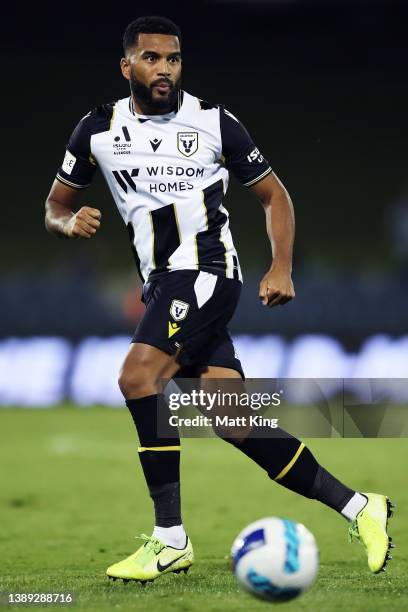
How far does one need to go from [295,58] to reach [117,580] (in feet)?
51.0

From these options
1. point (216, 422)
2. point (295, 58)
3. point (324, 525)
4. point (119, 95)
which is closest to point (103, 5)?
point (119, 95)

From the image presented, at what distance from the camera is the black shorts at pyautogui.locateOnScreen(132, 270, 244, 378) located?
13.2ft

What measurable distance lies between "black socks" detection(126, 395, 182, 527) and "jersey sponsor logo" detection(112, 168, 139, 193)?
2.68 feet

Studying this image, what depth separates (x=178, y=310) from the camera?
4.03 meters

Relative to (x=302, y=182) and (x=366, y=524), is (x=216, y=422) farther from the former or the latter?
(x=302, y=182)

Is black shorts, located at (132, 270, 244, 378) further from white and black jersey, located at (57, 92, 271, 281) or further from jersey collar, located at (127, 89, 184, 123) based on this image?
jersey collar, located at (127, 89, 184, 123)

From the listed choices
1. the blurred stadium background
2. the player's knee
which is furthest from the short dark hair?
the blurred stadium background

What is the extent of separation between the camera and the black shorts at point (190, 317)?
13.2 ft

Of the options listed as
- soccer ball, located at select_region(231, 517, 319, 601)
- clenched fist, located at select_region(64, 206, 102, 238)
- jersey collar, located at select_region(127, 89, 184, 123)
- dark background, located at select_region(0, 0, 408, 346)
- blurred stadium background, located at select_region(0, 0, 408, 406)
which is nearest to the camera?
soccer ball, located at select_region(231, 517, 319, 601)

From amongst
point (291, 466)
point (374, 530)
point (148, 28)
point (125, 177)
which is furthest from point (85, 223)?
point (374, 530)

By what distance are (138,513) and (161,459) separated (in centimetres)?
251

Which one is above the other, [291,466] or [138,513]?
[291,466]

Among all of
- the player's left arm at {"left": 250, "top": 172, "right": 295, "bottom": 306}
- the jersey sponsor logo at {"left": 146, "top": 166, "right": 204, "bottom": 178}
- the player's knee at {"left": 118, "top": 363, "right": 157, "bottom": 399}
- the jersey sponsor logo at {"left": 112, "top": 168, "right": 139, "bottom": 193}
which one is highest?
the jersey sponsor logo at {"left": 146, "top": 166, "right": 204, "bottom": 178}

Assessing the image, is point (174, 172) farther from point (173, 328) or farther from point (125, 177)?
point (173, 328)
